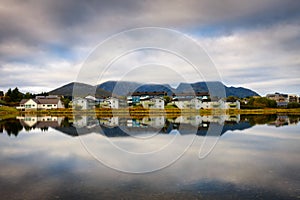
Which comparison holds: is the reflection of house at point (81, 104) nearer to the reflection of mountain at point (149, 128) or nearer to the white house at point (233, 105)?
the white house at point (233, 105)

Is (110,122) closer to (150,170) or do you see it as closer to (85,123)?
(85,123)

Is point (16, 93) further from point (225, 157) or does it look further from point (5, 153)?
point (225, 157)

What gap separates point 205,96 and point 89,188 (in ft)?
142

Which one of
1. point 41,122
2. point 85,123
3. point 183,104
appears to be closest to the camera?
point 85,123

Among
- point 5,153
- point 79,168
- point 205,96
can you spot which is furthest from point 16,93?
point 79,168

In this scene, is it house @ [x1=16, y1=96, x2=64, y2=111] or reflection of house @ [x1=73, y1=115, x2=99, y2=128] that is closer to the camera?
reflection of house @ [x1=73, y1=115, x2=99, y2=128]

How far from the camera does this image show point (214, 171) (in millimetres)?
6375

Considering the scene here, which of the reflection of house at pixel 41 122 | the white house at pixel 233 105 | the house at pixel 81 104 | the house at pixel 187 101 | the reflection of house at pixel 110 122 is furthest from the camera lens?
the white house at pixel 233 105

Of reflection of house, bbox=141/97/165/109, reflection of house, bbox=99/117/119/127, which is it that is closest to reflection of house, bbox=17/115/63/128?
reflection of house, bbox=99/117/119/127

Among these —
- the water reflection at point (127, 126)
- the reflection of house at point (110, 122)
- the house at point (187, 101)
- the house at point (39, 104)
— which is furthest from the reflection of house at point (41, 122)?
the house at point (187, 101)

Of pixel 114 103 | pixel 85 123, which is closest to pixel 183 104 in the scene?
pixel 114 103

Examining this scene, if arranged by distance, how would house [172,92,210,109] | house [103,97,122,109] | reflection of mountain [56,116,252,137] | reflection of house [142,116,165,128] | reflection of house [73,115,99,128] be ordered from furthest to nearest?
house [103,97,122,109]
house [172,92,210,109]
reflection of house [73,115,99,128]
reflection of house [142,116,165,128]
reflection of mountain [56,116,252,137]

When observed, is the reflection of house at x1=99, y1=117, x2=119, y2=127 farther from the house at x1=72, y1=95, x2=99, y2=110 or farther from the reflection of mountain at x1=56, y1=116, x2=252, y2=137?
the house at x1=72, y1=95, x2=99, y2=110

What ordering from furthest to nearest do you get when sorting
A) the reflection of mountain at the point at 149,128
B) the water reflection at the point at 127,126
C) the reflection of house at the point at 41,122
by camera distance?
the reflection of house at the point at 41,122
the water reflection at the point at 127,126
the reflection of mountain at the point at 149,128
